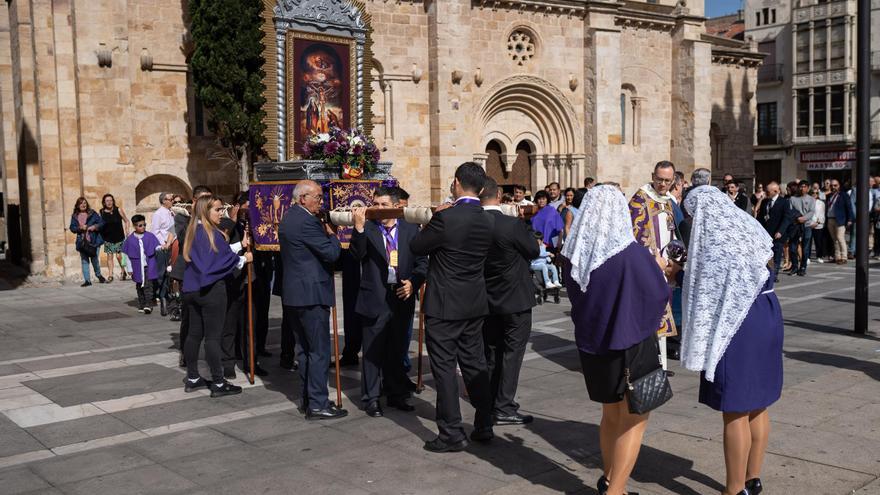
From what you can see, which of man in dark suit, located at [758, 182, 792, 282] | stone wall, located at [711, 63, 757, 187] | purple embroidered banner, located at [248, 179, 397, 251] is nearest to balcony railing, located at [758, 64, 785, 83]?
stone wall, located at [711, 63, 757, 187]

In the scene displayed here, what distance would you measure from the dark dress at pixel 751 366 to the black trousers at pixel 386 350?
3226mm

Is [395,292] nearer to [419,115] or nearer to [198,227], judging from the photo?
[198,227]

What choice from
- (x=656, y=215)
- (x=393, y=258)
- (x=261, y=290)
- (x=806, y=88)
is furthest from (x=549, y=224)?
(x=806, y=88)

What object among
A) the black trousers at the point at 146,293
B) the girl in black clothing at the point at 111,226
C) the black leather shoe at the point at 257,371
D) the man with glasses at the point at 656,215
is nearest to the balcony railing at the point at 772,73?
the girl in black clothing at the point at 111,226

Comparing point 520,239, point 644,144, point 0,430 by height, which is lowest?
point 0,430

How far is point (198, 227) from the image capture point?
777cm

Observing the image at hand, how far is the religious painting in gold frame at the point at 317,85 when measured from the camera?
1827cm

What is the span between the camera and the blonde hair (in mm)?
7691

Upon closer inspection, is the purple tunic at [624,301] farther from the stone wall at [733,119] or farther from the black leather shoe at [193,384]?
the stone wall at [733,119]

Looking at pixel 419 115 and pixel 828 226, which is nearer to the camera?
pixel 828 226

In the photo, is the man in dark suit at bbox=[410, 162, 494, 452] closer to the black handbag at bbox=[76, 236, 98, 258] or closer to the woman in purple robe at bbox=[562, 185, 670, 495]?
the woman in purple robe at bbox=[562, 185, 670, 495]

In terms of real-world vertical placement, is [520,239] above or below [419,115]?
below

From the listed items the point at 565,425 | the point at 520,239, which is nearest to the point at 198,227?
the point at 520,239

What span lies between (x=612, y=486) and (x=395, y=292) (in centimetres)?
311
